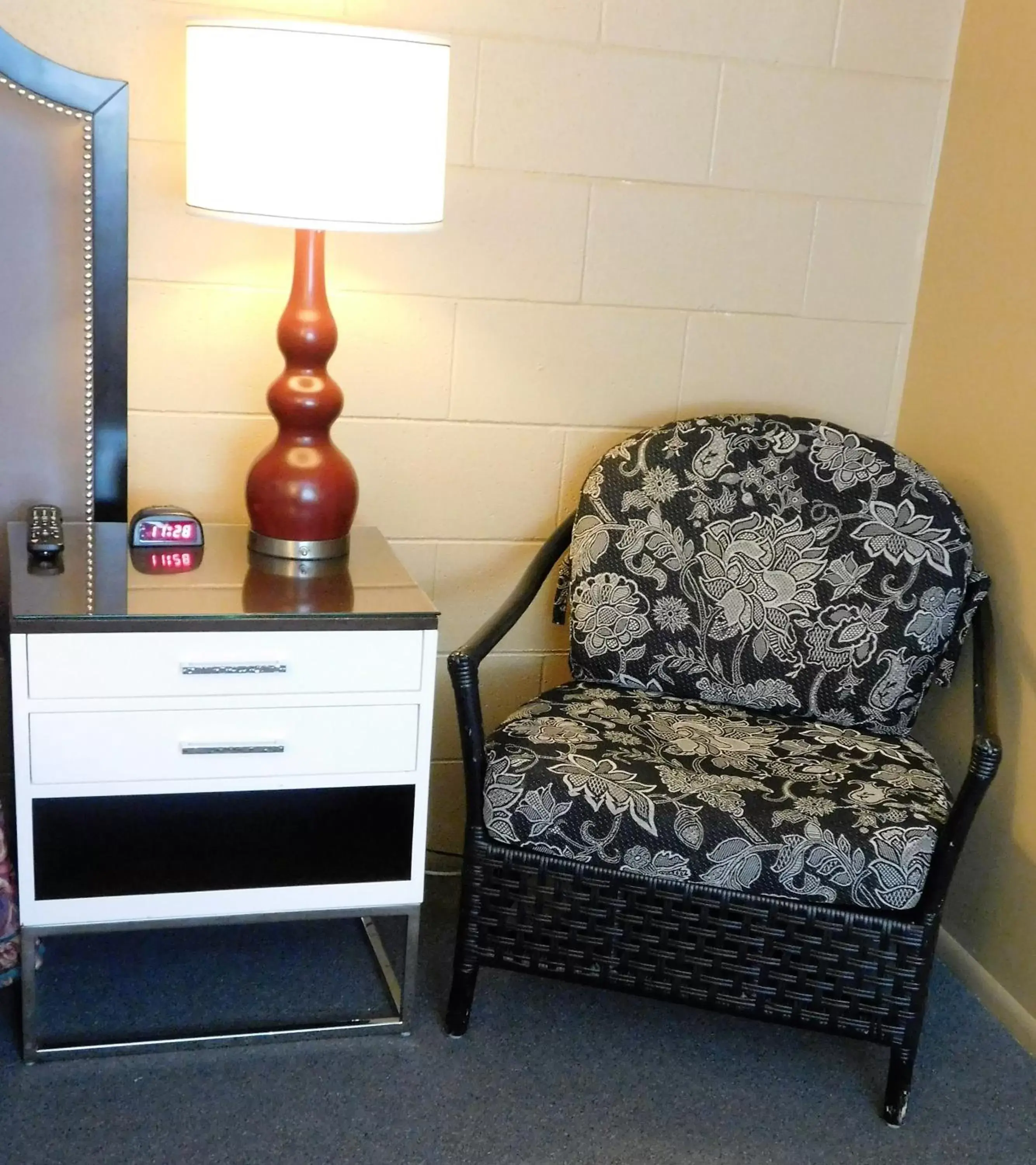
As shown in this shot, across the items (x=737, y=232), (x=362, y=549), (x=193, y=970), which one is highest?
(x=737, y=232)

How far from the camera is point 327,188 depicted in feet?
5.51

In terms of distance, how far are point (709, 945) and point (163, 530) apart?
1.01 m

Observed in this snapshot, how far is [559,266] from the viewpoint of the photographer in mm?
2197

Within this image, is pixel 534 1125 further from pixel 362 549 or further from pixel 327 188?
pixel 327 188

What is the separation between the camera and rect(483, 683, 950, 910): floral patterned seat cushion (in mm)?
1702

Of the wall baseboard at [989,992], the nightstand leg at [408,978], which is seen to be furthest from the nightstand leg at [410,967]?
the wall baseboard at [989,992]

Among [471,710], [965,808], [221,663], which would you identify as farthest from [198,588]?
[965,808]

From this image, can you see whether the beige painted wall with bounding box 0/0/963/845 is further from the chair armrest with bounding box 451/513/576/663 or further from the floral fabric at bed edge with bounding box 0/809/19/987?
the floral fabric at bed edge with bounding box 0/809/19/987

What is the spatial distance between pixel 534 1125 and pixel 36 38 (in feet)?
5.73

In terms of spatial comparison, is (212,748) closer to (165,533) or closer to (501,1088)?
(165,533)

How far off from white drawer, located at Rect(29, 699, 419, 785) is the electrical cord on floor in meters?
0.66

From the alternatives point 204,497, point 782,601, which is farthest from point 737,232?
point 204,497

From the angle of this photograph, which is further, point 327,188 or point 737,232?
point 737,232

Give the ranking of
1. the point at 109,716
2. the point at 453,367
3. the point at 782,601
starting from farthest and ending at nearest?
the point at 453,367 → the point at 782,601 → the point at 109,716
